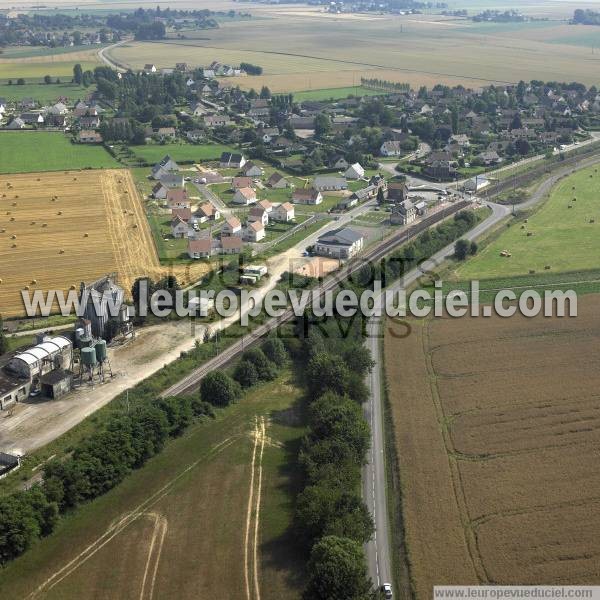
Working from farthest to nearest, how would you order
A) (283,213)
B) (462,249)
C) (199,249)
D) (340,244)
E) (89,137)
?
(89,137) → (283,213) → (462,249) → (340,244) → (199,249)

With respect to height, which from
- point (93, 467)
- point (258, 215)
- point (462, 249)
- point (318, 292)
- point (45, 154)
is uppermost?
point (45, 154)

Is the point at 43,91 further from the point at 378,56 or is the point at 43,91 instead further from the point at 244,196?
the point at 378,56

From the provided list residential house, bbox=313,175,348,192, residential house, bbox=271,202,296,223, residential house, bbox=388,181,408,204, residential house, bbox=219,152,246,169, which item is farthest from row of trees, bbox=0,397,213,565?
residential house, bbox=219,152,246,169

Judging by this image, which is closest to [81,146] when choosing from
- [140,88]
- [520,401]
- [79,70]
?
[140,88]

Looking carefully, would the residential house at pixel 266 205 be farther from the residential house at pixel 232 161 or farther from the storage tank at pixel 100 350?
the storage tank at pixel 100 350

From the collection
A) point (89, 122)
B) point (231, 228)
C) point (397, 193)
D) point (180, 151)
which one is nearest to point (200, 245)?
point (231, 228)

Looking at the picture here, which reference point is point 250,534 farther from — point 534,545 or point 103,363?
point 103,363

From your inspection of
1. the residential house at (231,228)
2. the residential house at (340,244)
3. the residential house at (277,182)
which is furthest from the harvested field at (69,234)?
the residential house at (277,182)
